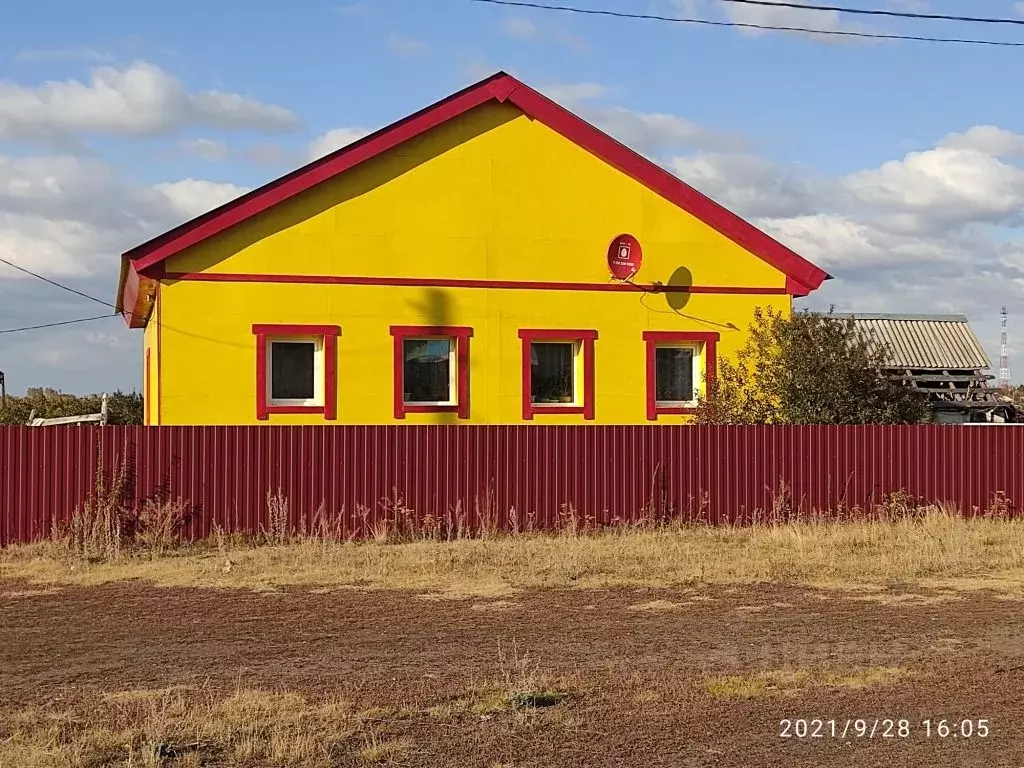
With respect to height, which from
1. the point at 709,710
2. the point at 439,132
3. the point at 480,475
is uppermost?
the point at 439,132

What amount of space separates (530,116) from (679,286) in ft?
12.4

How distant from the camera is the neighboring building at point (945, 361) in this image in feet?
104

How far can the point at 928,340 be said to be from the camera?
1352 inches

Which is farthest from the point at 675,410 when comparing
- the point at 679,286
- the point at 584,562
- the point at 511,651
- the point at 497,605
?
the point at 511,651

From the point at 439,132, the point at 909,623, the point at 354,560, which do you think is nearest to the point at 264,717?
the point at 909,623

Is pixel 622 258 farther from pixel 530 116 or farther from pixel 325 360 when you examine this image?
pixel 325 360

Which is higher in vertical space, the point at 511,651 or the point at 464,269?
the point at 464,269

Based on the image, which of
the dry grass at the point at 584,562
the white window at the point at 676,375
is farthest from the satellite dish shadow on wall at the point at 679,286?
the dry grass at the point at 584,562

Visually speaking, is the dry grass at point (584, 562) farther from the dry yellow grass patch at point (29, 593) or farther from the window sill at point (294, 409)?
the window sill at point (294, 409)

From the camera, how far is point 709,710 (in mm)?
7996

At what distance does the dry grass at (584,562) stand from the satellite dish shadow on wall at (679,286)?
5.36 metres

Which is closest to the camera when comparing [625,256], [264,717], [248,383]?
[264,717]

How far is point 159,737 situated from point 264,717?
71cm

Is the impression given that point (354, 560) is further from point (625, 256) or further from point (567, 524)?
point (625, 256)
